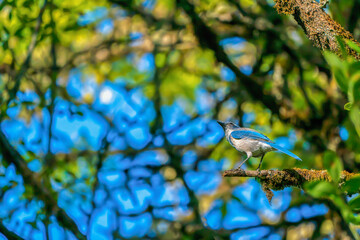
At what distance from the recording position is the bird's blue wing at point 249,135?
3.81 meters

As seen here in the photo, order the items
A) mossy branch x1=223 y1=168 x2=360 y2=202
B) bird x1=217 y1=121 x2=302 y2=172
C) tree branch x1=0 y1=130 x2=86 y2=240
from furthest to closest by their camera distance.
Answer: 1. tree branch x1=0 y1=130 x2=86 y2=240
2. bird x1=217 y1=121 x2=302 y2=172
3. mossy branch x1=223 y1=168 x2=360 y2=202

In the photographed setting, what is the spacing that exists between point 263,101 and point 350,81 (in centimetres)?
537

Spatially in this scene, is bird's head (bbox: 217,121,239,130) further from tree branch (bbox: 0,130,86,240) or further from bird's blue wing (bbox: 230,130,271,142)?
tree branch (bbox: 0,130,86,240)

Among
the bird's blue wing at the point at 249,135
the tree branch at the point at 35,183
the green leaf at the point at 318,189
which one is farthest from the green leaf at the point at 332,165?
the tree branch at the point at 35,183

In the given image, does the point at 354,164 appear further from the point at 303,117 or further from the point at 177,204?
the point at 177,204

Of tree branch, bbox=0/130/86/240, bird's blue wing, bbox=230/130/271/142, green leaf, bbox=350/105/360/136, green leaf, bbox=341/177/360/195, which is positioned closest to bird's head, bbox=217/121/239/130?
bird's blue wing, bbox=230/130/271/142

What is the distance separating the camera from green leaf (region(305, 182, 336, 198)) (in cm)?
92

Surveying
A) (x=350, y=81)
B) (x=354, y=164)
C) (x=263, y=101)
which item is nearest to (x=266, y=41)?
(x=263, y=101)

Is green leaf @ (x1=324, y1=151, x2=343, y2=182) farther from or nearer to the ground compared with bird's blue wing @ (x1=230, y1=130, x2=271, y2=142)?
farther from the ground

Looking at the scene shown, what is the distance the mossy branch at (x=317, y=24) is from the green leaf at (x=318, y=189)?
5.14ft

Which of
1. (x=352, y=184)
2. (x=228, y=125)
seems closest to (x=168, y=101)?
(x=228, y=125)

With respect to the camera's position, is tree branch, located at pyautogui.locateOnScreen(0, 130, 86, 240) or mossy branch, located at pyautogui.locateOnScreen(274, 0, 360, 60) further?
tree branch, located at pyautogui.locateOnScreen(0, 130, 86, 240)

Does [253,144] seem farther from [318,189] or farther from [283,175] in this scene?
[318,189]

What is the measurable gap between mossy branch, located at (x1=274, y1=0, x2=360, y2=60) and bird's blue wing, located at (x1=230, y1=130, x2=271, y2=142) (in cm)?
132
